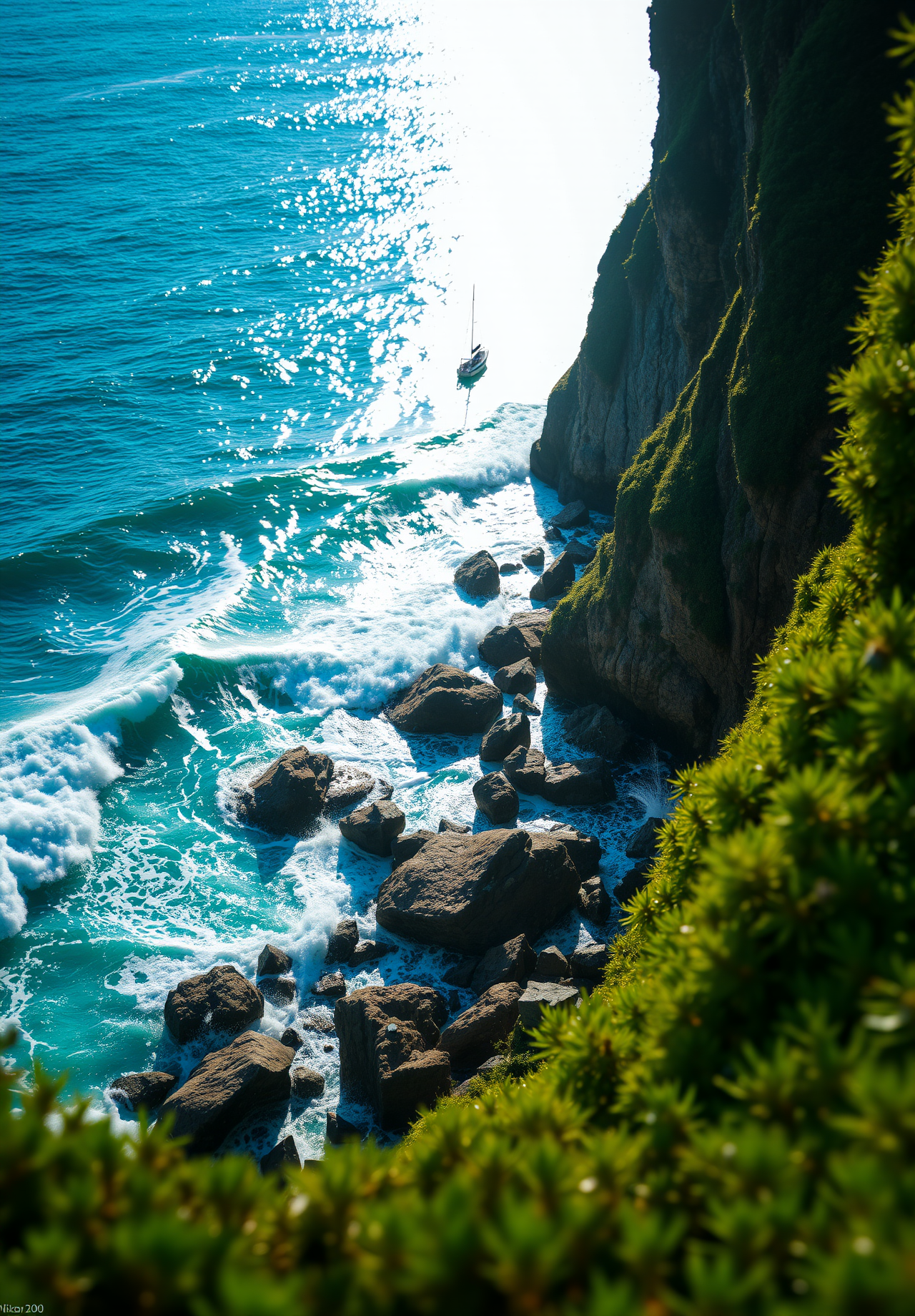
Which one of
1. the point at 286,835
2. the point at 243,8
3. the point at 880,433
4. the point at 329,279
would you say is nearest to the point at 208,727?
the point at 286,835

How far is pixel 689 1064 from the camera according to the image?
339 cm

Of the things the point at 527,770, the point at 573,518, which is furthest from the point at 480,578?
the point at 527,770

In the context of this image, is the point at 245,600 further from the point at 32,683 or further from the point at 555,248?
the point at 555,248

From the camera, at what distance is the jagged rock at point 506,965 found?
14984 mm

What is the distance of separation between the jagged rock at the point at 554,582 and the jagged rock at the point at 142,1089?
1890 centimetres

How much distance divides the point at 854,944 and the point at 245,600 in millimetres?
28061

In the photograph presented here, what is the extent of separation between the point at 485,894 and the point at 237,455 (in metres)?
28.5

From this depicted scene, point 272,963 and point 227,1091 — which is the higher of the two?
point 227,1091

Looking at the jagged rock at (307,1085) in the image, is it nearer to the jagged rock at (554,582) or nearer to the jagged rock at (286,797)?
the jagged rock at (286,797)

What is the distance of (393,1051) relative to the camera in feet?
43.0

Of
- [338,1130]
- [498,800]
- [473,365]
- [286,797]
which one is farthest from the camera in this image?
[473,365]

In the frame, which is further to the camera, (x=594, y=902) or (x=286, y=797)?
(x=286, y=797)

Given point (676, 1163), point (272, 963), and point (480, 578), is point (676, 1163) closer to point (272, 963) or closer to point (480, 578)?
point (272, 963)

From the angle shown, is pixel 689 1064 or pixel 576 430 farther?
pixel 576 430
